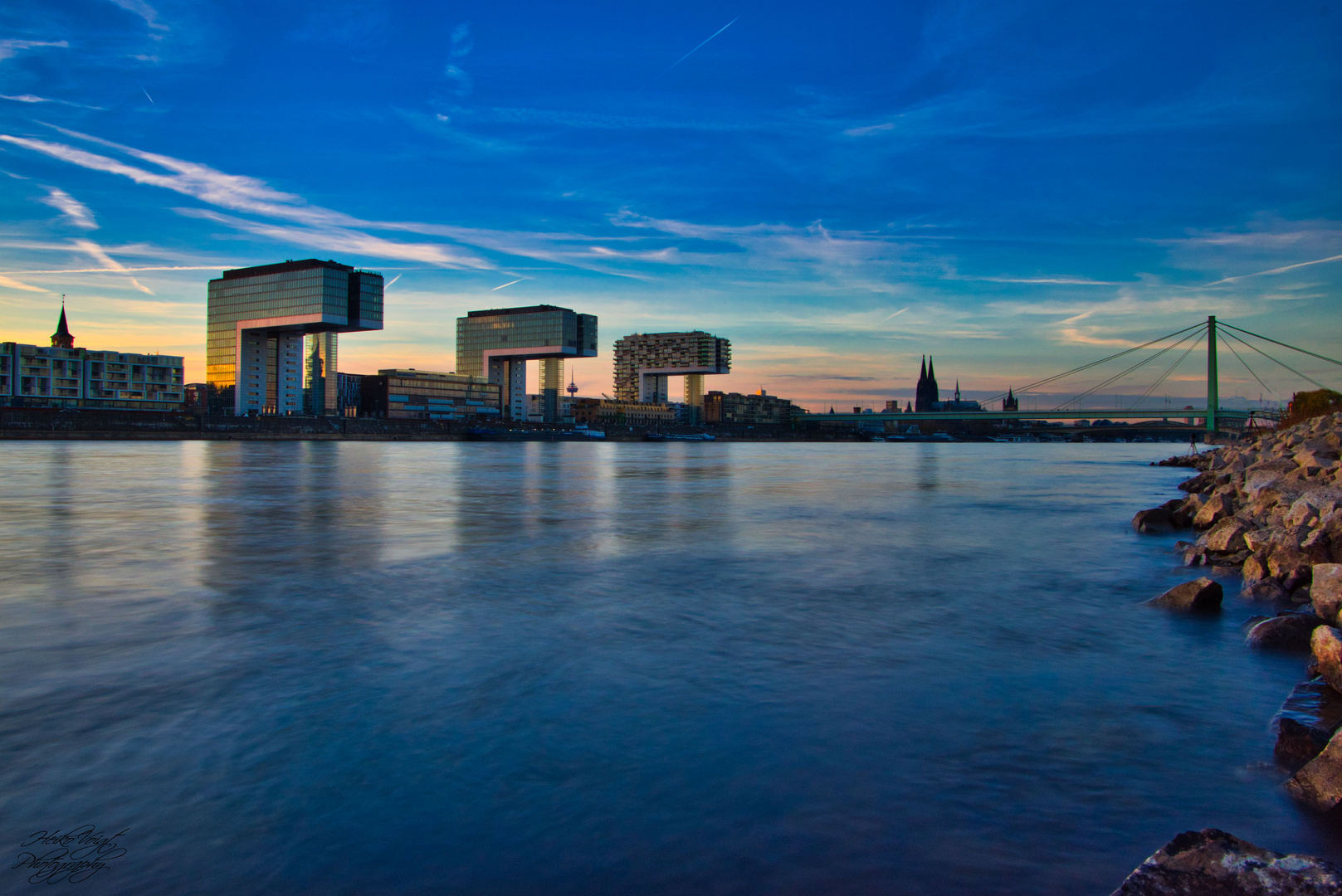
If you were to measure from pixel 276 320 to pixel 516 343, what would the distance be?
147 feet

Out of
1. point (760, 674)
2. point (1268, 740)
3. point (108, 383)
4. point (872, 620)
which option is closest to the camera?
point (1268, 740)

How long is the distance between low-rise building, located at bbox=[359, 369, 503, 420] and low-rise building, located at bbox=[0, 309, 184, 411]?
32.2m

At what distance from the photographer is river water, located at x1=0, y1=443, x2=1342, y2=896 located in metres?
3.14

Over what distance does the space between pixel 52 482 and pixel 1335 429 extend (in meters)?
35.6

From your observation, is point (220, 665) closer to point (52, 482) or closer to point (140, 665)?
point (140, 665)

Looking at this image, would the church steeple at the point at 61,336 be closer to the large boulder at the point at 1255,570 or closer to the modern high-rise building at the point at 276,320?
the modern high-rise building at the point at 276,320

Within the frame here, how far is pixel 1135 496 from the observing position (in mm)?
25938

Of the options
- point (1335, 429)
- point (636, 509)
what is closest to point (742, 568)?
point (636, 509)

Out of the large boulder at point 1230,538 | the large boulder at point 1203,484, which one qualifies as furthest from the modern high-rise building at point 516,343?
the large boulder at point 1230,538

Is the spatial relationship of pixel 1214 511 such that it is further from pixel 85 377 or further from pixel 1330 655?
pixel 85 377
